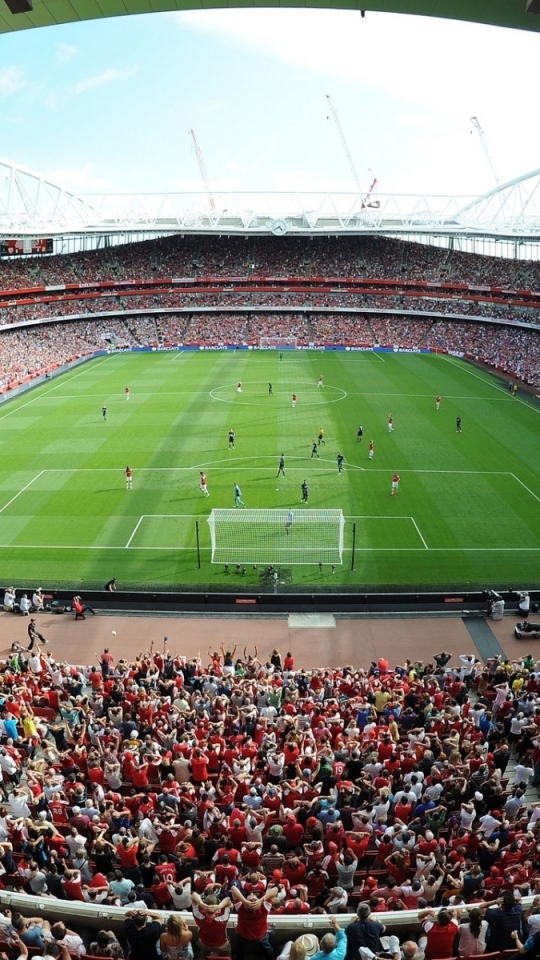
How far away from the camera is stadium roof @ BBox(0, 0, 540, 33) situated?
18.7ft

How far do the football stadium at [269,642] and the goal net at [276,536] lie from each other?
0.13 metres

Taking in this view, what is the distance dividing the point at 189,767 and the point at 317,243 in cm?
9021

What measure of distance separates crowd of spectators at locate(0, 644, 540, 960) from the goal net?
11986mm

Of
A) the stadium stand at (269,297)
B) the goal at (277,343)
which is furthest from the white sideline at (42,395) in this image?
the goal at (277,343)

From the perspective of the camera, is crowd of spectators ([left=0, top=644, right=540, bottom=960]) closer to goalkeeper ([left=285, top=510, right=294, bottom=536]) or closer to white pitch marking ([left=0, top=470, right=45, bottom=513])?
goalkeeper ([left=285, top=510, right=294, bottom=536])

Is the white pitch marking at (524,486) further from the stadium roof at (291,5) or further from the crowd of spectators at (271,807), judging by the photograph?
the stadium roof at (291,5)

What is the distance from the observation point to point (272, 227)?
86.8 meters

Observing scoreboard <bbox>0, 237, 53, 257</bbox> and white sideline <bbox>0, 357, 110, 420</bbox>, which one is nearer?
white sideline <bbox>0, 357, 110, 420</bbox>

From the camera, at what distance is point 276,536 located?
104 feet

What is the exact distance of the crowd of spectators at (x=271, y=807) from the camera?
7383 mm

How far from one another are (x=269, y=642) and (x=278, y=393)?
121ft

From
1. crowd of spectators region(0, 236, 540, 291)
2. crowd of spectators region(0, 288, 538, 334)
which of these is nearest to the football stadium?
crowd of spectators region(0, 288, 538, 334)

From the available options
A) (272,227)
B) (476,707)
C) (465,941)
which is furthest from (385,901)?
(272,227)

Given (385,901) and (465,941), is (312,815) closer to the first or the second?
(385,901)
